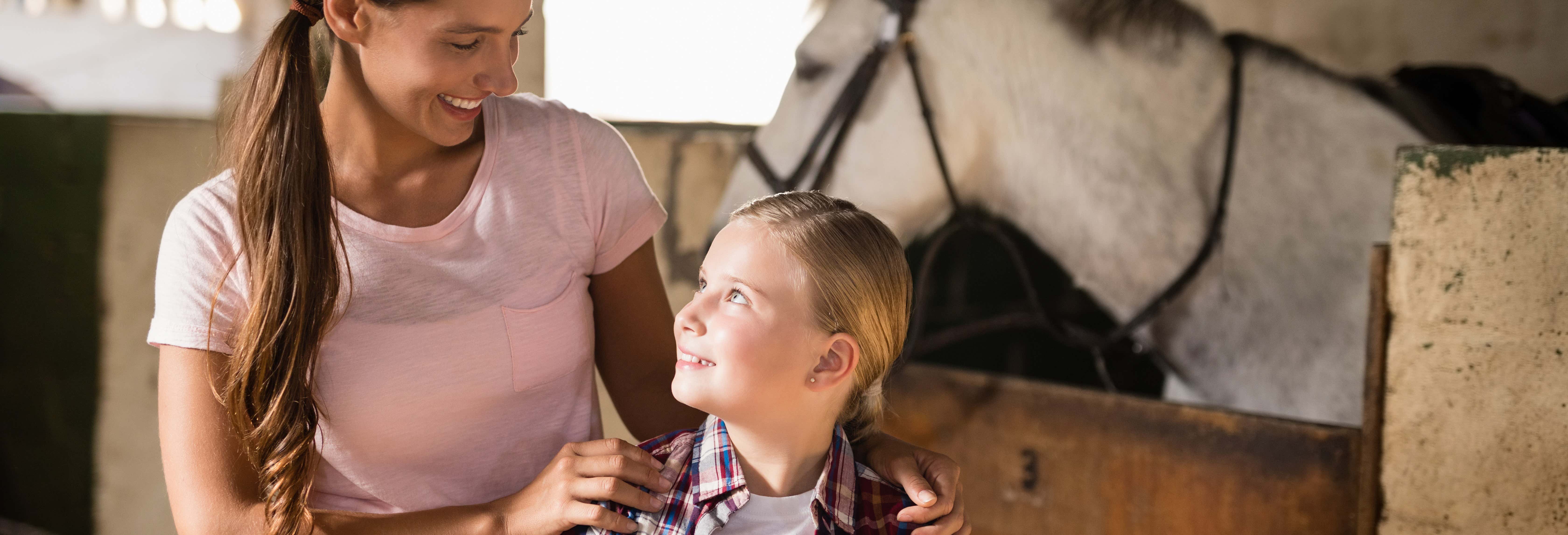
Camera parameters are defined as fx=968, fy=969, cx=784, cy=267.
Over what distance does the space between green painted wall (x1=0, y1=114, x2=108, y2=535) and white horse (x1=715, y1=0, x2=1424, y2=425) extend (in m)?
1.86

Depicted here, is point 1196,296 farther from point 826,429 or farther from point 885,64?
point 826,429

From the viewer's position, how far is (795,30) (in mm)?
3248

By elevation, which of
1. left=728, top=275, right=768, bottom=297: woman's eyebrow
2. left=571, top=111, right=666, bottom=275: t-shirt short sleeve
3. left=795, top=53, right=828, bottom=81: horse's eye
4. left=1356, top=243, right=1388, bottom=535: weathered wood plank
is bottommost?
left=1356, top=243, right=1388, bottom=535: weathered wood plank

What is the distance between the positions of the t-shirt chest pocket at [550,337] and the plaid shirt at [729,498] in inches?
6.5

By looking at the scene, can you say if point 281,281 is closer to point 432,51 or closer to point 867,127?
point 432,51

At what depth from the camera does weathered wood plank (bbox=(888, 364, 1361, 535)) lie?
177 cm

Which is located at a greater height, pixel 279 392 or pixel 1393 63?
pixel 1393 63

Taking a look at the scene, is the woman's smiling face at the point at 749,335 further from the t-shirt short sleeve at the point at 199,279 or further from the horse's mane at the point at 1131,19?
the horse's mane at the point at 1131,19

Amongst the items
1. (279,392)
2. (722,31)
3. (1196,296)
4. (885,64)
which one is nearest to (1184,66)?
(1196,296)

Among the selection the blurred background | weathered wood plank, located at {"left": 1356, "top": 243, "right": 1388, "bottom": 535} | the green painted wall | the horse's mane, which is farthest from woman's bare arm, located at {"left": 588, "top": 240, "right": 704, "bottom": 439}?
the green painted wall

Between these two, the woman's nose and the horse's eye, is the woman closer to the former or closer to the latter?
the woman's nose

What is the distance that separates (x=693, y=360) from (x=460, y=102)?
37 cm

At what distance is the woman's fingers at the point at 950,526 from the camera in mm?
929

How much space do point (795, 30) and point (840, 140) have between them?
0.98m
